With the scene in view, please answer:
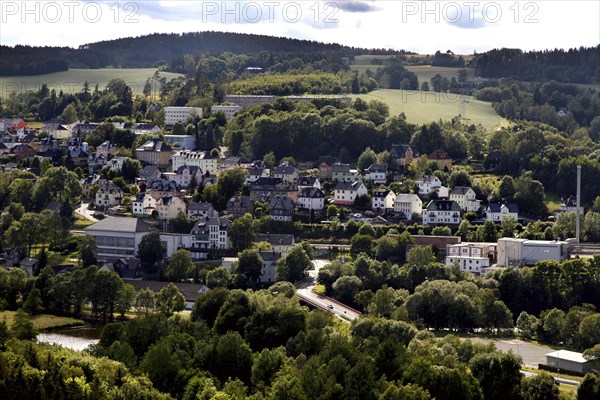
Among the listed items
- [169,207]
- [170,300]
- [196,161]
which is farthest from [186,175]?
[170,300]

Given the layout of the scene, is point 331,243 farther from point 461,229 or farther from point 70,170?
point 70,170

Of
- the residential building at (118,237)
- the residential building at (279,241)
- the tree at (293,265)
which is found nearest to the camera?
the tree at (293,265)

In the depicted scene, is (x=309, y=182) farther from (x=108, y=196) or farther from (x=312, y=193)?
(x=108, y=196)

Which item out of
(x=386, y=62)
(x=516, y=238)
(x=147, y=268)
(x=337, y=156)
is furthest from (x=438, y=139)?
(x=386, y=62)

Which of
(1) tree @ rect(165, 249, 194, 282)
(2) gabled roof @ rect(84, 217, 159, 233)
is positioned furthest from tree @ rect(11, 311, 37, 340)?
(2) gabled roof @ rect(84, 217, 159, 233)

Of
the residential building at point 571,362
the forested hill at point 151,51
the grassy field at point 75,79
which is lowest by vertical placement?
the residential building at point 571,362

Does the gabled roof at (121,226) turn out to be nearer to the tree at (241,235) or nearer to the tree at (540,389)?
the tree at (241,235)

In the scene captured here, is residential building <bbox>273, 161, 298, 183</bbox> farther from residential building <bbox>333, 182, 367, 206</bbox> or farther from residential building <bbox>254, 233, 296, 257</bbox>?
residential building <bbox>254, 233, 296, 257</bbox>

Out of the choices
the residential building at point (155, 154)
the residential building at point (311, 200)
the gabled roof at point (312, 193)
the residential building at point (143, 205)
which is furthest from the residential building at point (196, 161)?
the residential building at point (311, 200)
